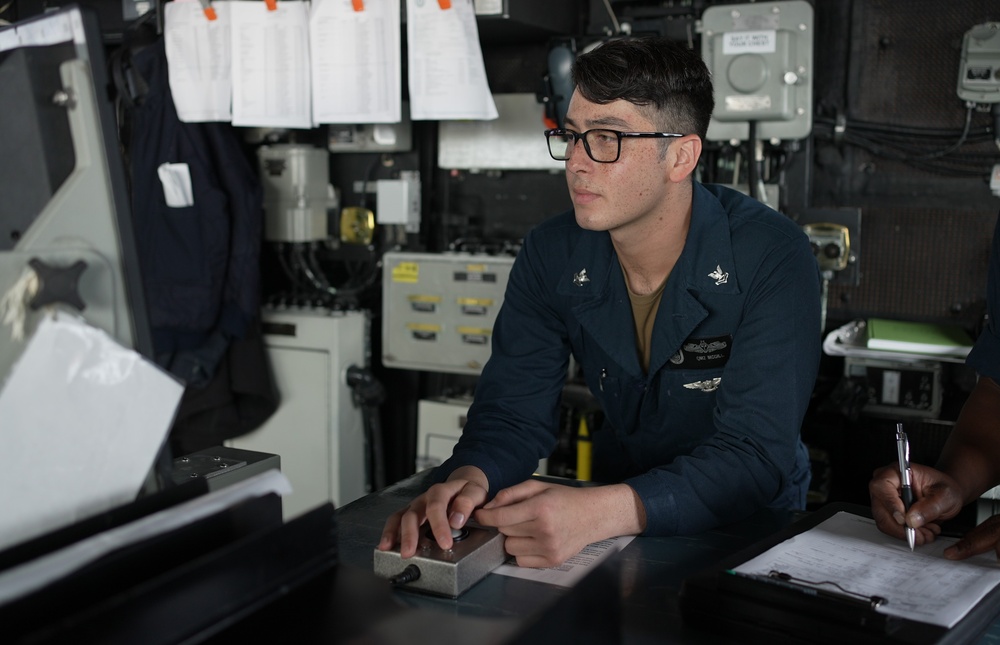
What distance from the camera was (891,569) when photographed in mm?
1121

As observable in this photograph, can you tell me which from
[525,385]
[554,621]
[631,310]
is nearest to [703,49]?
[631,310]

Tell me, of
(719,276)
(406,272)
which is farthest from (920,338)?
(406,272)

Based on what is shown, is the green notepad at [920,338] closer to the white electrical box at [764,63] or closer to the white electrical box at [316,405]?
the white electrical box at [764,63]

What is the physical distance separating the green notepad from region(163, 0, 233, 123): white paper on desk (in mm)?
2036

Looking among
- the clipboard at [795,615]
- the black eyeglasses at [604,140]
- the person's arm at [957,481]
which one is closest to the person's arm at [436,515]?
the clipboard at [795,615]

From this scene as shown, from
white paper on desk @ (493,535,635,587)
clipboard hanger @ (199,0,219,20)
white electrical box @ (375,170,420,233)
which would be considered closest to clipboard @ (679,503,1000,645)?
white paper on desk @ (493,535,635,587)

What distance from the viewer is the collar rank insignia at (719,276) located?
5.34 ft

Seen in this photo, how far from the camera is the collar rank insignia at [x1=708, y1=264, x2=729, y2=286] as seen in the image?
5.34ft

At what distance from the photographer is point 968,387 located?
2.68 metres

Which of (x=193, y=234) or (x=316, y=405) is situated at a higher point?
(x=193, y=234)

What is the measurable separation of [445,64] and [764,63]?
887 millimetres

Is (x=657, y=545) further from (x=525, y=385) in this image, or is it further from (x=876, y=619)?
(x=525, y=385)

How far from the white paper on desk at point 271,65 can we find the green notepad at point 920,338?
1784mm

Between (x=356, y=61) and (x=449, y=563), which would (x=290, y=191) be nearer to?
(x=356, y=61)
